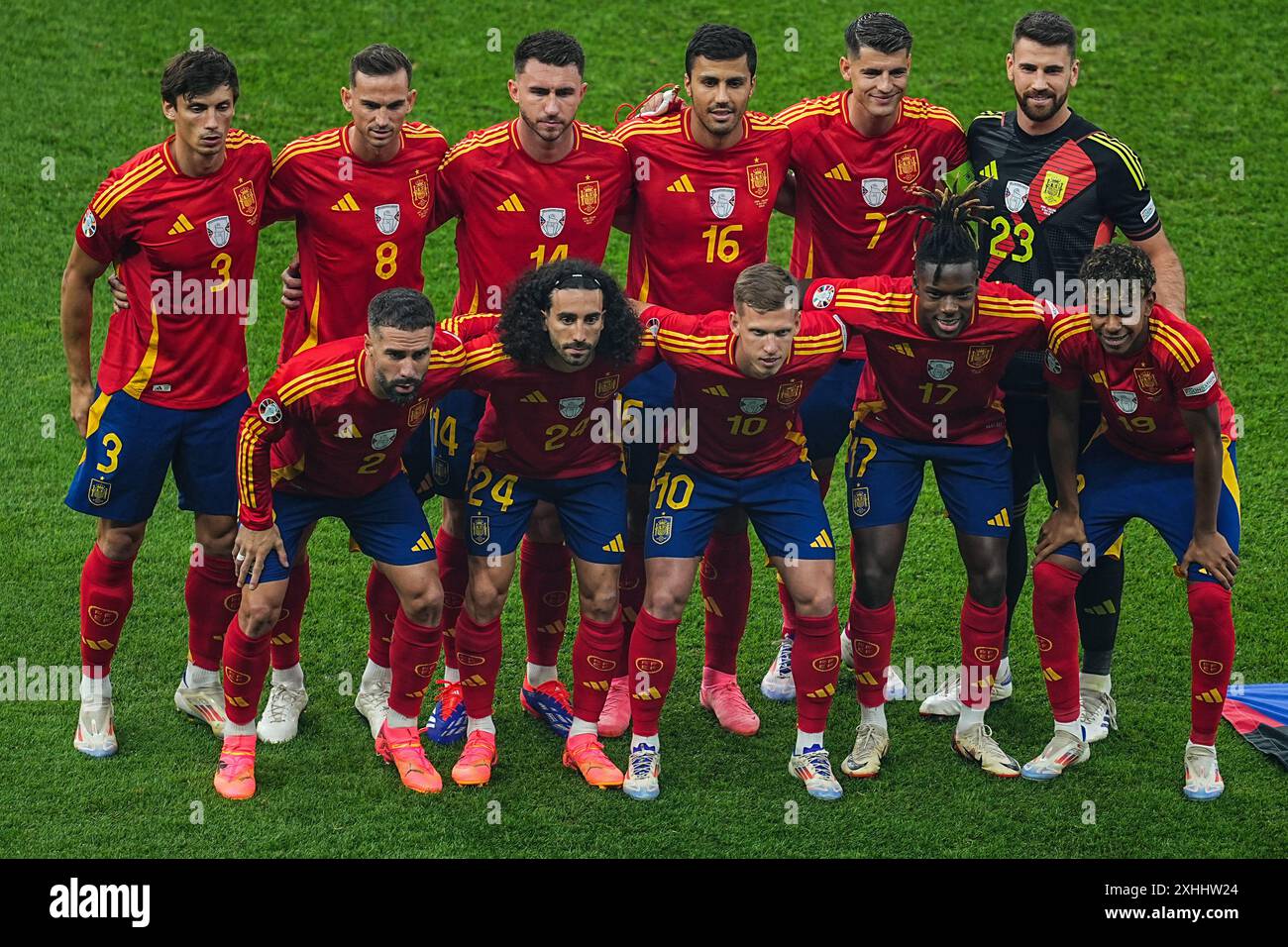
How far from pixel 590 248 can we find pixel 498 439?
97cm

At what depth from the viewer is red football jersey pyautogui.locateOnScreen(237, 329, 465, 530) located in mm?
7859

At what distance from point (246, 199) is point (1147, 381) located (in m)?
3.82

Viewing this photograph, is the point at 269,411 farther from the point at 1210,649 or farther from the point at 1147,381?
the point at 1210,649

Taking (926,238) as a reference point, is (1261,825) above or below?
below

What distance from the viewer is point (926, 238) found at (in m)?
8.09

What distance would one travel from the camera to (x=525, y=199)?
852 centimetres

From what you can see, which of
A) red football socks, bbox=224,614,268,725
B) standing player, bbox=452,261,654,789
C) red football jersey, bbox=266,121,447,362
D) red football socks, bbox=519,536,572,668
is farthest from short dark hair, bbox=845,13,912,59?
red football socks, bbox=224,614,268,725

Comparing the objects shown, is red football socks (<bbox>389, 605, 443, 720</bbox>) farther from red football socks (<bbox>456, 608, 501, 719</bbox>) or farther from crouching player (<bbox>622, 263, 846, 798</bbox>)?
crouching player (<bbox>622, 263, 846, 798</bbox>)

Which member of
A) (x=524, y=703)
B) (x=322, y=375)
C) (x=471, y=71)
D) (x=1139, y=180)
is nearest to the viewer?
(x=322, y=375)

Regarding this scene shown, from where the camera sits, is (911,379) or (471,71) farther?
(471,71)

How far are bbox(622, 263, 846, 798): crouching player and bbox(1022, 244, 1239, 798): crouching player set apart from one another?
951 mm

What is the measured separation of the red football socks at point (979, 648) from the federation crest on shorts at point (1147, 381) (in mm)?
1143

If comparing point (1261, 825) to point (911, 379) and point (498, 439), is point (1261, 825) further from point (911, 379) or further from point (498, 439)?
point (498, 439)

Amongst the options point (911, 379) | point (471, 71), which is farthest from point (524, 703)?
point (471, 71)
